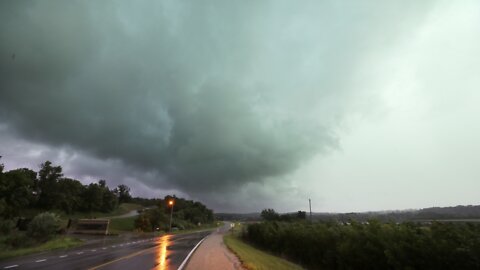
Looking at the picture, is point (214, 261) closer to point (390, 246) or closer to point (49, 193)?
point (390, 246)

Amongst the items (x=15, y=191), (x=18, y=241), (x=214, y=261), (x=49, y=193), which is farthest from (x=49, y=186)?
(x=214, y=261)

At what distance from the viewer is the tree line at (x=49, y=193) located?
9931cm

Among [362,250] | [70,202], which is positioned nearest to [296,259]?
[362,250]

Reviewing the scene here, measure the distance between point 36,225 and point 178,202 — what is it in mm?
156311

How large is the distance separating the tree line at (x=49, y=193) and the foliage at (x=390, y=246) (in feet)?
289

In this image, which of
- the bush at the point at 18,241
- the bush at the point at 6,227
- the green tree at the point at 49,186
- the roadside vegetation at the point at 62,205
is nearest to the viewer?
the bush at the point at 18,241

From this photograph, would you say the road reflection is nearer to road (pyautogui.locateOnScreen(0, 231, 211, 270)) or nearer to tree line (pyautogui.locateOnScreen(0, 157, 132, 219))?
road (pyautogui.locateOnScreen(0, 231, 211, 270))

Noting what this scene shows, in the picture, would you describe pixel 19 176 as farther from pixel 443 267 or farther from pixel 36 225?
pixel 443 267

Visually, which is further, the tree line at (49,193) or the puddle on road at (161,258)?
the tree line at (49,193)

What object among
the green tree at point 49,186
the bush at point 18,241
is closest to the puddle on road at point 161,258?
the bush at point 18,241

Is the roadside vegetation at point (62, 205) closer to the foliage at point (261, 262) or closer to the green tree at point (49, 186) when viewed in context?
the green tree at point (49, 186)

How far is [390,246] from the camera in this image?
18.6 meters

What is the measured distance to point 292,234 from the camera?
3766cm

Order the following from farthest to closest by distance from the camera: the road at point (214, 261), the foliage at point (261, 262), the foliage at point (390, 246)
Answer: the foliage at point (261, 262) < the road at point (214, 261) < the foliage at point (390, 246)
